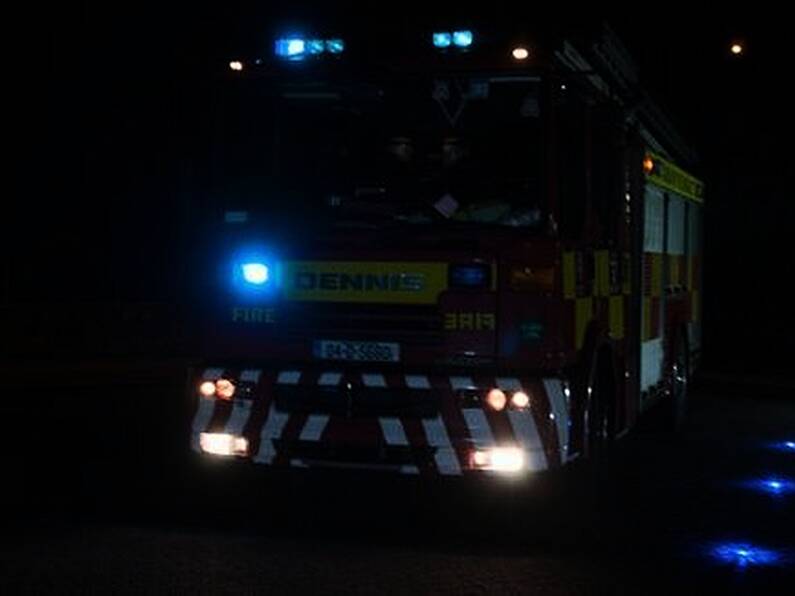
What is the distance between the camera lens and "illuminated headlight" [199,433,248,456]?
8664mm

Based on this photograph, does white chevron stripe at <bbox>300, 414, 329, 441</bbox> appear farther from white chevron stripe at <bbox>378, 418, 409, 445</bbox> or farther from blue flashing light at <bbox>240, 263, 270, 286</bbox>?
blue flashing light at <bbox>240, 263, 270, 286</bbox>

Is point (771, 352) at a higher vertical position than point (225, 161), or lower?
lower

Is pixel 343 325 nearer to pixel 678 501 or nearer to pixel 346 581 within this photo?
pixel 346 581

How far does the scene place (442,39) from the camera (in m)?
8.62

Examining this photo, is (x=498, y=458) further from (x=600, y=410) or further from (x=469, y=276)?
(x=600, y=410)

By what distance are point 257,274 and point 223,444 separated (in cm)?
101

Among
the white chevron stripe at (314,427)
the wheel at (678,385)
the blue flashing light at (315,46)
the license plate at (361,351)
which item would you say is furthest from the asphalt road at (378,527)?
the blue flashing light at (315,46)

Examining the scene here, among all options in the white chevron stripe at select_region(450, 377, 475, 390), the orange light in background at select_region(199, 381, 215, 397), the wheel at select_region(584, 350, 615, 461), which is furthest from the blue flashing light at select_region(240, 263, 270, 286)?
the wheel at select_region(584, 350, 615, 461)

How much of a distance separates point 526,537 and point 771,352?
70.7ft

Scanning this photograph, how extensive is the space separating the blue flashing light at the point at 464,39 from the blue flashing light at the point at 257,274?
169 cm

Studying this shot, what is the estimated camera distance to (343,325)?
8.58 meters

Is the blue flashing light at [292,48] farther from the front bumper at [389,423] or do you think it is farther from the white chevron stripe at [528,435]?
the white chevron stripe at [528,435]

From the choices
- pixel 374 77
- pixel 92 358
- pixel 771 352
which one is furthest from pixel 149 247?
pixel 374 77

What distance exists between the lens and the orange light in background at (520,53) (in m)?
8.42
